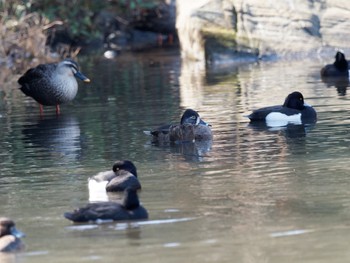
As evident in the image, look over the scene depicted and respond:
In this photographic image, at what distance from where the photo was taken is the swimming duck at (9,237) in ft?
31.7

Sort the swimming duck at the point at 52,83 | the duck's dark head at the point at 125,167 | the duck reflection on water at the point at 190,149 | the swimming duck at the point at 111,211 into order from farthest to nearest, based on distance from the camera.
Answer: the swimming duck at the point at 52,83 < the duck reflection on water at the point at 190,149 < the duck's dark head at the point at 125,167 < the swimming duck at the point at 111,211

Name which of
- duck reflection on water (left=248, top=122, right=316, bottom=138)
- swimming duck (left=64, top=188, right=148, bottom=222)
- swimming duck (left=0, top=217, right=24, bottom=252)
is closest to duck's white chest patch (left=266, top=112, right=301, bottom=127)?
duck reflection on water (left=248, top=122, right=316, bottom=138)

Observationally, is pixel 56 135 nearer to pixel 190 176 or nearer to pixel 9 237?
pixel 190 176

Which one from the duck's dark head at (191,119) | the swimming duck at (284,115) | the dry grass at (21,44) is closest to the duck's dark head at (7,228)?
the duck's dark head at (191,119)

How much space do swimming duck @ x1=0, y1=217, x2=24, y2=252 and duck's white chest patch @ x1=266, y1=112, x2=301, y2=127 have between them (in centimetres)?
812

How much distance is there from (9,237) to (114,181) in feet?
8.66

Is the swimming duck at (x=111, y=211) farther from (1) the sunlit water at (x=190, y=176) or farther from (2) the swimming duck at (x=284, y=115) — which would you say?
(2) the swimming duck at (x=284, y=115)

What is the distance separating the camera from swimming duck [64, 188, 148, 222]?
1058 cm

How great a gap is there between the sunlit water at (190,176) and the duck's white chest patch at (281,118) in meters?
0.37

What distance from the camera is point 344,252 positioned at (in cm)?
922

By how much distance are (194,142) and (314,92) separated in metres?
6.31

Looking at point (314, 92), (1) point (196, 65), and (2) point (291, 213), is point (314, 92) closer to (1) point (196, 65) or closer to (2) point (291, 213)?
(1) point (196, 65)

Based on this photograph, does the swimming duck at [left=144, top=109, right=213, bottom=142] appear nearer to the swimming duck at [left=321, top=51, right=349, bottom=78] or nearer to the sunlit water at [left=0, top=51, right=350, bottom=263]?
the sunlit water at [left=0, top=51, right=350, bottom=263]

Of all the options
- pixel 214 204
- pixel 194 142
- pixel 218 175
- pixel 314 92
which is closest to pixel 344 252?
pixel 214 204
